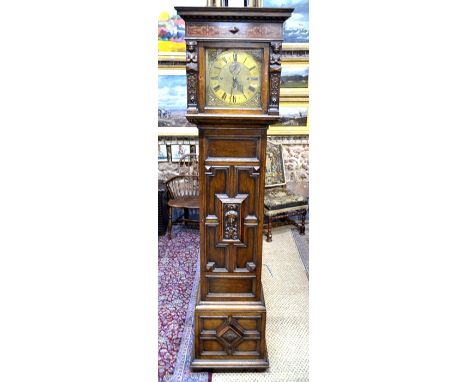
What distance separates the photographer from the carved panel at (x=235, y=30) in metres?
2.13

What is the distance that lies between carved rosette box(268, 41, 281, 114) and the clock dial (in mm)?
72

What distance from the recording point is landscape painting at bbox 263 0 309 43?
4.97 m

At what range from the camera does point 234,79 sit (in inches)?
87.0

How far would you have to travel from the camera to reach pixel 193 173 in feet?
17.6

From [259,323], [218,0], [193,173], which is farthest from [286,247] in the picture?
[218,0]

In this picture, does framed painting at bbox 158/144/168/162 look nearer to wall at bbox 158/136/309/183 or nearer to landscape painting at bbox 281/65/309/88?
wall at bbox 158/136/309/183

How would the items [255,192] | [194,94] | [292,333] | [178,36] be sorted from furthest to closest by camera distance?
[178,36], [292,333], [255,192], [194,94]

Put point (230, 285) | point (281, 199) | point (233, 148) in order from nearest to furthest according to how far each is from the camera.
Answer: point (233, 148)
point (230, 285)
point (281, 199)

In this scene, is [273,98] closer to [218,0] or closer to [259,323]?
[218,0]

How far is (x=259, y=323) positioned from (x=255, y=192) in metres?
0.86

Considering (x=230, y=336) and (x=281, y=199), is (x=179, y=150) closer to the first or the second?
(x=281, y=199)

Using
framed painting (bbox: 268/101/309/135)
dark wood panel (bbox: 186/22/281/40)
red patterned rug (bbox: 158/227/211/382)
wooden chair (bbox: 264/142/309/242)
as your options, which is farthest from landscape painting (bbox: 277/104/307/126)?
dark wood panel (bbox: 186/22/281/40)

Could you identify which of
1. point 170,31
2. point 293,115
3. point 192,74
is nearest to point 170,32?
point 170,31

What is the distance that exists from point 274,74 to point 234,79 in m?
0.23
